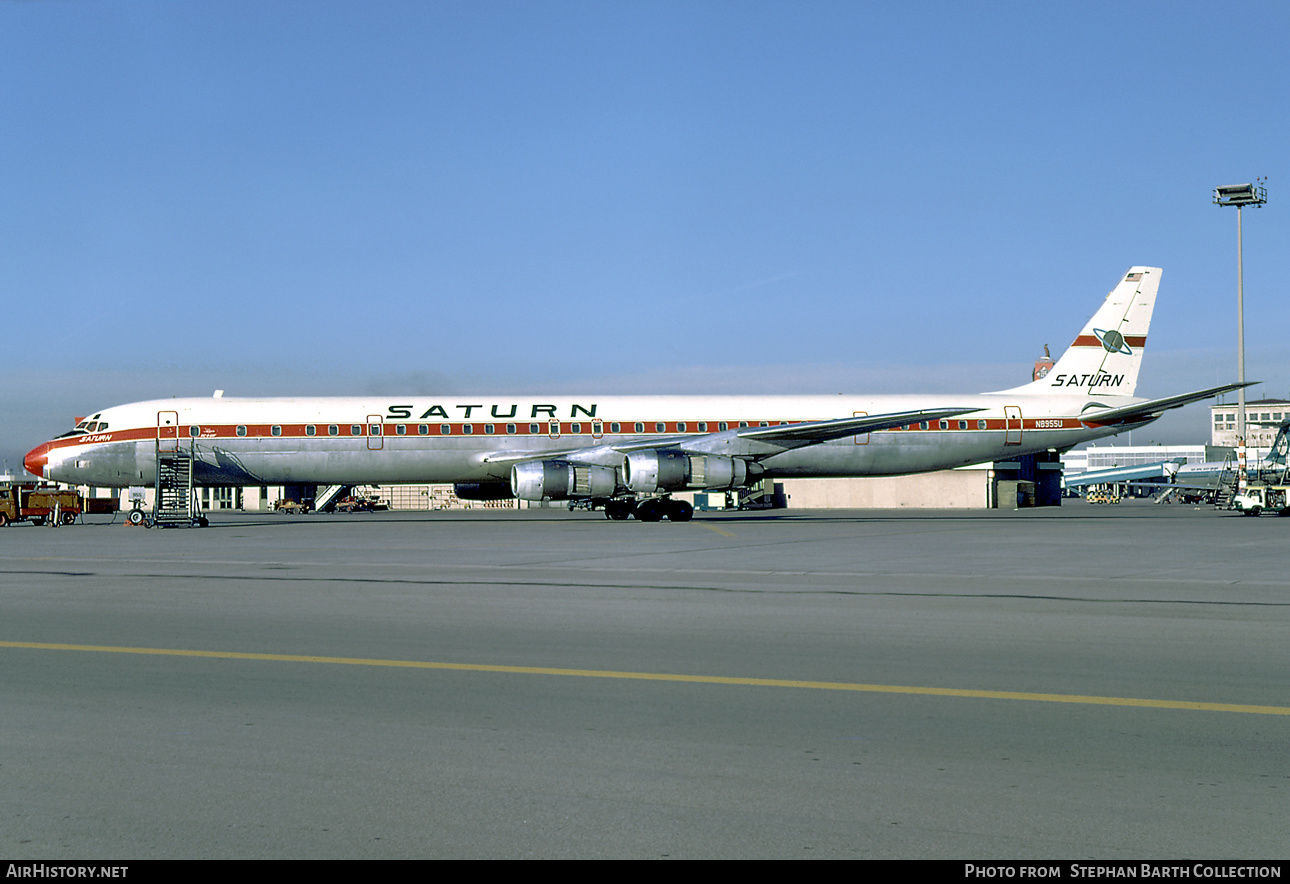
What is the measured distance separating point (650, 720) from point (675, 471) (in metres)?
26.7

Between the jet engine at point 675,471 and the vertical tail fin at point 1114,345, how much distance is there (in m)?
13.8

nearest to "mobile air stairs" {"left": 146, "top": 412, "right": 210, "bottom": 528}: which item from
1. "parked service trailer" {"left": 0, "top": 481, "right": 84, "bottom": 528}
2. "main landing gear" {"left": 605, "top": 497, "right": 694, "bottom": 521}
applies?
"parked service trailer" {"left": 0, "top": 481, "right": 84, "bottom": 528}

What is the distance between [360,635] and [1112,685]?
6.60 metres

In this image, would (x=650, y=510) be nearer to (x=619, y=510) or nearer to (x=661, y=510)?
(x=661, y=510)

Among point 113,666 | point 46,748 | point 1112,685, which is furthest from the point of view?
point 113,666

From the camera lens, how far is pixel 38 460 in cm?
3631

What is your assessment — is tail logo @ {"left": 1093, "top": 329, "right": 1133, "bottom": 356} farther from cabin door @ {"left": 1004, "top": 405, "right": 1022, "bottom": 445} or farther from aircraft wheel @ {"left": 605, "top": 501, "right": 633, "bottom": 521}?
aircraft wheel @ {"left": 605, "top": 501, "right": 633, "bottom": 521}

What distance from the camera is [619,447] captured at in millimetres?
34688

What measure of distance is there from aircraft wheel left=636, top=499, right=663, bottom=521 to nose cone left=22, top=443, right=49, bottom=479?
778 inches

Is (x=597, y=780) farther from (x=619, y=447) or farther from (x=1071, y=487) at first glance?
(x=1071, y=487)

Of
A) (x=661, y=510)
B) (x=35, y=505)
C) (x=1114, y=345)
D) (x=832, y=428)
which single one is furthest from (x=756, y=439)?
(x=35, y=505)

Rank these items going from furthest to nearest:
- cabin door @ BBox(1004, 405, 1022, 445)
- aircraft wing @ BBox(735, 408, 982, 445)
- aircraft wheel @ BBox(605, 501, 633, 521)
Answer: cabin door @ BBox(1004, 405, 1022, 445), aircraft wheel @ BBox(605, 501, 633, 521), aircraft wing @ BBox(735, 408, 982, 445)

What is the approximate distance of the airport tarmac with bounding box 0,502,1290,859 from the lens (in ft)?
15.5
